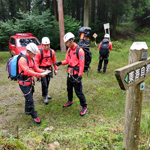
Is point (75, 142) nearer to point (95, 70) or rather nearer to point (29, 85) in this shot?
point (29, 85)

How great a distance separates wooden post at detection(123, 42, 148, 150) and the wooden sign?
0.14 meters

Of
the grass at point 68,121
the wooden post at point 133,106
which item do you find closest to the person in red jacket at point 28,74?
the grass at point 68,121

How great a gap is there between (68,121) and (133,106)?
2.19 meters

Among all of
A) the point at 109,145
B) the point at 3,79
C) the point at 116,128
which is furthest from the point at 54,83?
the point at 109,145

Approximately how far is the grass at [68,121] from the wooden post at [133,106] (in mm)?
371

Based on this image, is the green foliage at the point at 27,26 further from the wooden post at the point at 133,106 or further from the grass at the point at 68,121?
the wooden post at the point at 133,106

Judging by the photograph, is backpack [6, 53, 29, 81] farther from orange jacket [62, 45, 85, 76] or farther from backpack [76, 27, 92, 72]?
backpack [76, 27, 92, 72]

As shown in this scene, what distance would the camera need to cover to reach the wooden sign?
173cm

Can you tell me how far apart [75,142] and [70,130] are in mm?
582

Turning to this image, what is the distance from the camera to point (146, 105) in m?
4.83

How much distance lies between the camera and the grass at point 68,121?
9.77 ft

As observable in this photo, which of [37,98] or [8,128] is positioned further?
[37,98]

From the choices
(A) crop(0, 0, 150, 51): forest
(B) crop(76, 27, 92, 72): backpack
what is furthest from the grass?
(A) crop(0, 0, 150, 51): forest

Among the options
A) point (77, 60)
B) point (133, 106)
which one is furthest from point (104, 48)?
point (133, 106)
